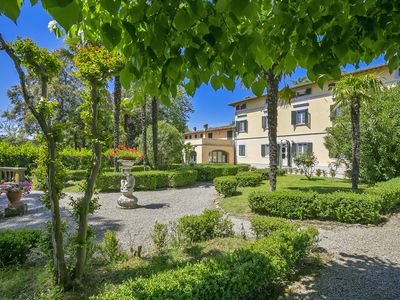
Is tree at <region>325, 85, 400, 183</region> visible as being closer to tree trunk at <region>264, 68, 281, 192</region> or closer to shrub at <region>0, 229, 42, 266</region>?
tree trunk at <region>264, 68, 281, 192</region>

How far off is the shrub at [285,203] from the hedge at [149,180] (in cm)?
795

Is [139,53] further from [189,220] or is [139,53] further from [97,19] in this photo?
[189,220]

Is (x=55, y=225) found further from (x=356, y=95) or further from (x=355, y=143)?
(x=356, y=95)

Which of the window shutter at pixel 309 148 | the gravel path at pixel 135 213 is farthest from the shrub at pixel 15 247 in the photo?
the window shutter at pixel 309 148

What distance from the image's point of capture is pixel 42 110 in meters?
3.91

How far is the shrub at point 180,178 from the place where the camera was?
58.0 ft

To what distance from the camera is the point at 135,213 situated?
1066 cm

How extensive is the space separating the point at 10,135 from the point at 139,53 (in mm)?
45488

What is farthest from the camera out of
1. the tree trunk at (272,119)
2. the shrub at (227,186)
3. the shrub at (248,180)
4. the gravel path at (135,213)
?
the shrub at (248,180)

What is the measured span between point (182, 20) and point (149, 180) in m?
15.6

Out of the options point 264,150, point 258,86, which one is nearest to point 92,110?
point 258,86

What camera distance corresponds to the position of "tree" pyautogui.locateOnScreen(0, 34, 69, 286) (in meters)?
3.82

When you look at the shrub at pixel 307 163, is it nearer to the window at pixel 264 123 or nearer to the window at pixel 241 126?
the window at pixel 264 123

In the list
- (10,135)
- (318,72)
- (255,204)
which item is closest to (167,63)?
(318,72)
